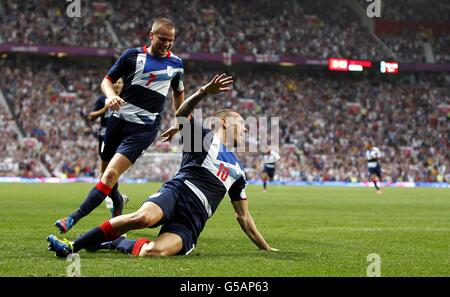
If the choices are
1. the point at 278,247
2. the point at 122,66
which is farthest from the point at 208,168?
the point at 122,66

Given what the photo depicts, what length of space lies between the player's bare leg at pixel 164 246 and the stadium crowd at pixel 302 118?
3732 centimetres

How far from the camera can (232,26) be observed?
55406mm

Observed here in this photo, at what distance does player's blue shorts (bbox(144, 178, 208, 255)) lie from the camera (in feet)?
26.5

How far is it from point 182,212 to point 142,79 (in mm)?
2141

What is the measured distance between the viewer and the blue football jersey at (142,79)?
31.2 ft

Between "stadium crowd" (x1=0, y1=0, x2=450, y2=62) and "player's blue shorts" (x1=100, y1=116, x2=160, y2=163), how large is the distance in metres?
40.4

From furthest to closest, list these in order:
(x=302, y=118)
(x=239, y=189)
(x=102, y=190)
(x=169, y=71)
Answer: (x=302, y=118) < (x=169, y=71) < (x=102, y=190) < (x=239, y=189)

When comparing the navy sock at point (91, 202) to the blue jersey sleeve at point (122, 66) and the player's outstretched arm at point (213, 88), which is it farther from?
the player's outstretched arm at point (213, 88)

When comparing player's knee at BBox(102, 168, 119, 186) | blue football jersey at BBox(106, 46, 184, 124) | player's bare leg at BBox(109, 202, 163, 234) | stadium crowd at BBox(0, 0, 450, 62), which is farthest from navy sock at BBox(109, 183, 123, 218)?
stadium crowd at BBox(0, 0, 450, 62)

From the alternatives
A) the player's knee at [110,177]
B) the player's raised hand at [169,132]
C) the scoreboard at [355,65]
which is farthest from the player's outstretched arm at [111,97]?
the scoreboard at [355,65]

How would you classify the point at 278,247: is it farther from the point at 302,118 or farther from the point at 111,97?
the point at 302,118

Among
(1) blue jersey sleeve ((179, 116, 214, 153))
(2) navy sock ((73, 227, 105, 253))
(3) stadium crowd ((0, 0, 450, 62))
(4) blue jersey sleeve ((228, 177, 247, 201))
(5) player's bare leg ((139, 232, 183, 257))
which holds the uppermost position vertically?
(3) stadium crowd ((0, 0, 450, 62))

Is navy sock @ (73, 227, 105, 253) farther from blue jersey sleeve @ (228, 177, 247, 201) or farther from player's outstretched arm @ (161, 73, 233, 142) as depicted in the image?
blue jersey sleeve @ (228, 177, 247, 201)

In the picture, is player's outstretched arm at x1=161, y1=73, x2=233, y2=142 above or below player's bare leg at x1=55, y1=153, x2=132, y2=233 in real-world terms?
above
